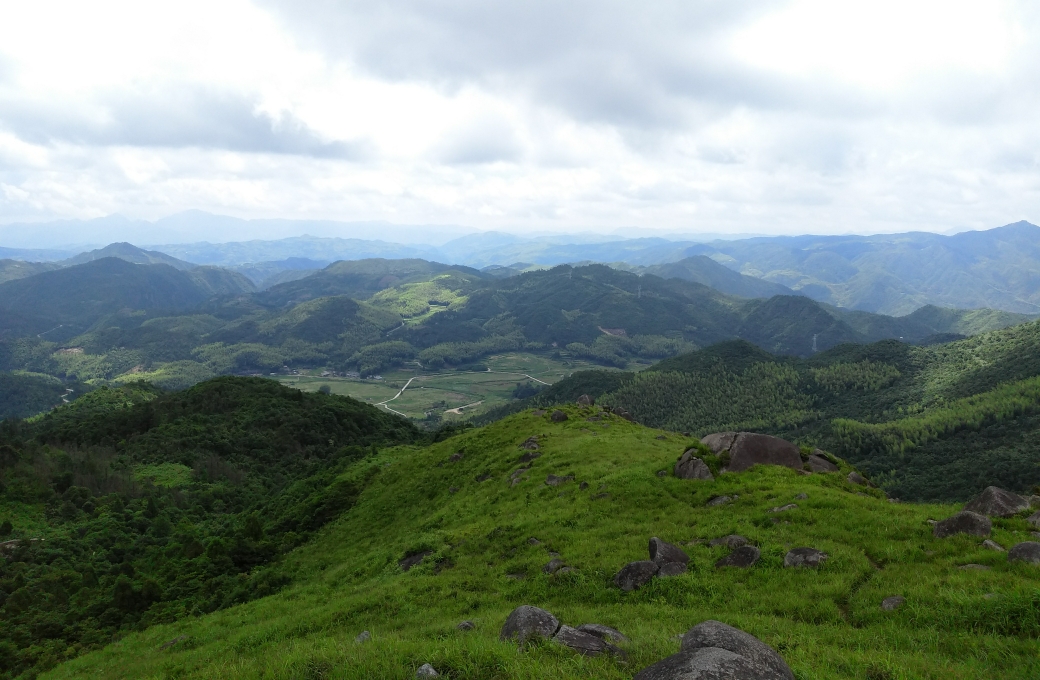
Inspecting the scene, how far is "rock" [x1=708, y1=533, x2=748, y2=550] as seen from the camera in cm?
2150

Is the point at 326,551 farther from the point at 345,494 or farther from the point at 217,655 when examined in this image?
the point at 217,655

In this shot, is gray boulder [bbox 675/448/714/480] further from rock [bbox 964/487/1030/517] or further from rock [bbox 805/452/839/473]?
rock [bbox 964/487/1030/517]

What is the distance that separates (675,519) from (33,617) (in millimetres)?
49445

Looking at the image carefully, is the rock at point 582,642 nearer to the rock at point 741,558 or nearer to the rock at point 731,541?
the rock at point 741,558

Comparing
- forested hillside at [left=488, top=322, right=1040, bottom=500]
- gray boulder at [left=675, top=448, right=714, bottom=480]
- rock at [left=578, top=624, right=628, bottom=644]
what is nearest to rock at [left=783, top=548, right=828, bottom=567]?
rock at [left=578, top=624, right=628, bottom=644]

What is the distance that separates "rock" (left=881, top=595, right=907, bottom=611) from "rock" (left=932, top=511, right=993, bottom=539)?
219 inches

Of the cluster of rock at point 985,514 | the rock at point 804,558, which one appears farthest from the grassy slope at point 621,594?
the cluster of rock at point 985,514

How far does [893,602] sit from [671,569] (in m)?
7.39

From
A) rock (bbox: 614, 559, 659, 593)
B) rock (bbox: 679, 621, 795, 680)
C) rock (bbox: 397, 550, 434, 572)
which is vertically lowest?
rock (bbox: 397, 550, 434, 572)

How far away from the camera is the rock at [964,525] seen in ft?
62.6

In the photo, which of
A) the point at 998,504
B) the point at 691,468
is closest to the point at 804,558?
the point at 998,504

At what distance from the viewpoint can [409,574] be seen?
89.5ft

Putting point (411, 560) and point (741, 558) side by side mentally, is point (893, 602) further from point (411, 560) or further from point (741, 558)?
point (411, 560)

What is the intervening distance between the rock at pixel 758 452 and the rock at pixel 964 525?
10.4 m
